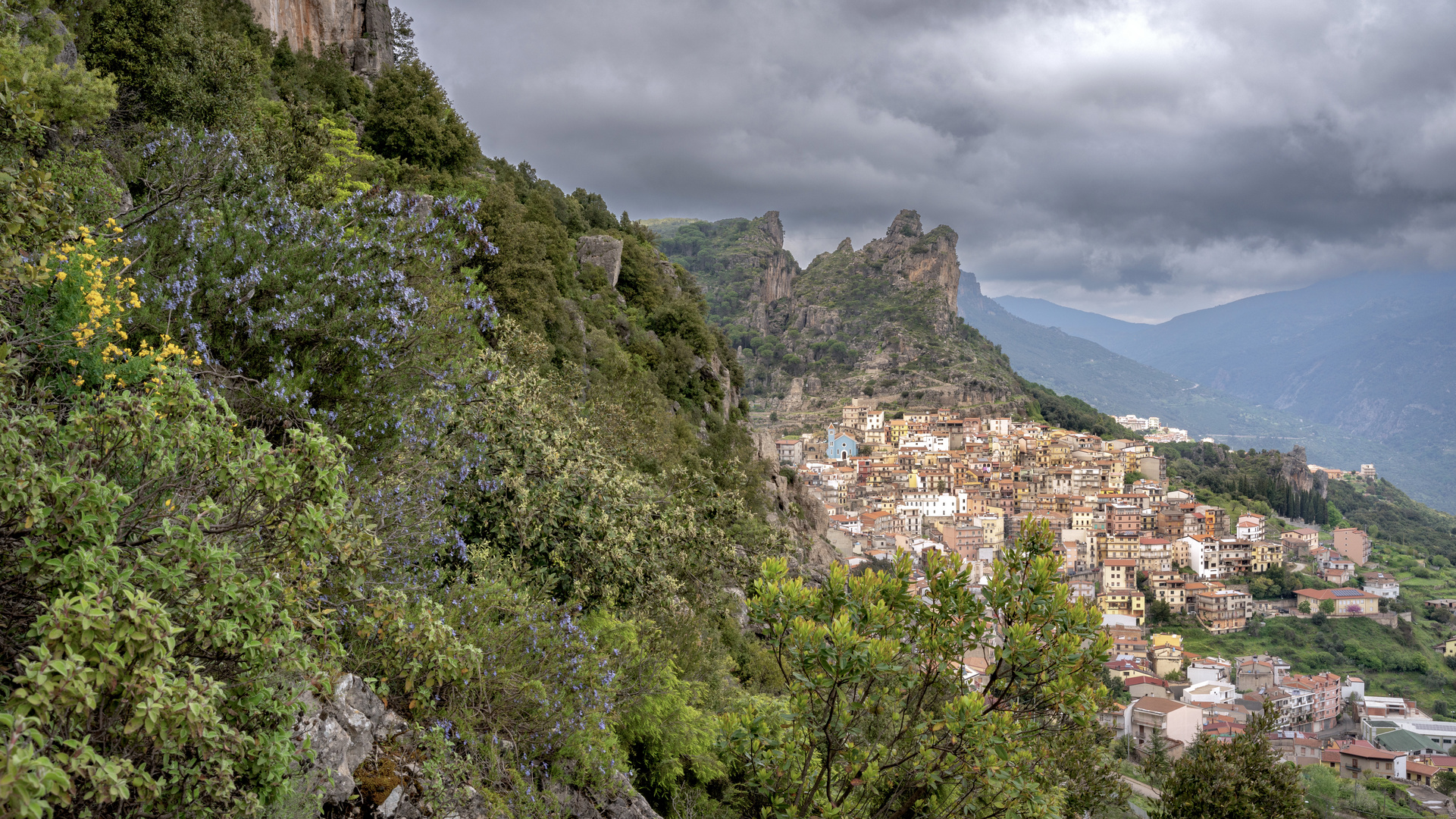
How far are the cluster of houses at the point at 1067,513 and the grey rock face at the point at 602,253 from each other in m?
33.3

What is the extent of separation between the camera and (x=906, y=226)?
159750mm

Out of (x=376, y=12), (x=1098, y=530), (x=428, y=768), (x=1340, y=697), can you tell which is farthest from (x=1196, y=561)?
(x=428, y=768)

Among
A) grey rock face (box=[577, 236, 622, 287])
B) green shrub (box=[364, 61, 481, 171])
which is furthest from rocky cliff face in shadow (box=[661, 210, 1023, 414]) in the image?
green shrub (box=[364, 61, 481, 171])

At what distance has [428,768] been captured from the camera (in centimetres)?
395

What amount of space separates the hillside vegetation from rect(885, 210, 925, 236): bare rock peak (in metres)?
158

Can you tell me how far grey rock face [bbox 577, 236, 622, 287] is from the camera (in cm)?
2666

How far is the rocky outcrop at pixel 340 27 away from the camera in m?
22.8

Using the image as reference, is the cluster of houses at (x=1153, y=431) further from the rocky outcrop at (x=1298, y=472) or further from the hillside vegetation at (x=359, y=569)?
the hillside vegetation at (x=359, y=569)

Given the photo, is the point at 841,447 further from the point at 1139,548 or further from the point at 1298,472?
the point at 1298,472

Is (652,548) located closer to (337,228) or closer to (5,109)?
(337,228)

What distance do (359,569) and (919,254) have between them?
158 meters

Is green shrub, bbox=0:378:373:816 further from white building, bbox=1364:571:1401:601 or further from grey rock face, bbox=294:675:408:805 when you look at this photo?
white building, bbox=1364:571:1401:601

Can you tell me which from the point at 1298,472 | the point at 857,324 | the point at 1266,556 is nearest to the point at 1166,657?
the point at 1266,556

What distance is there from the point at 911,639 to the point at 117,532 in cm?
392
